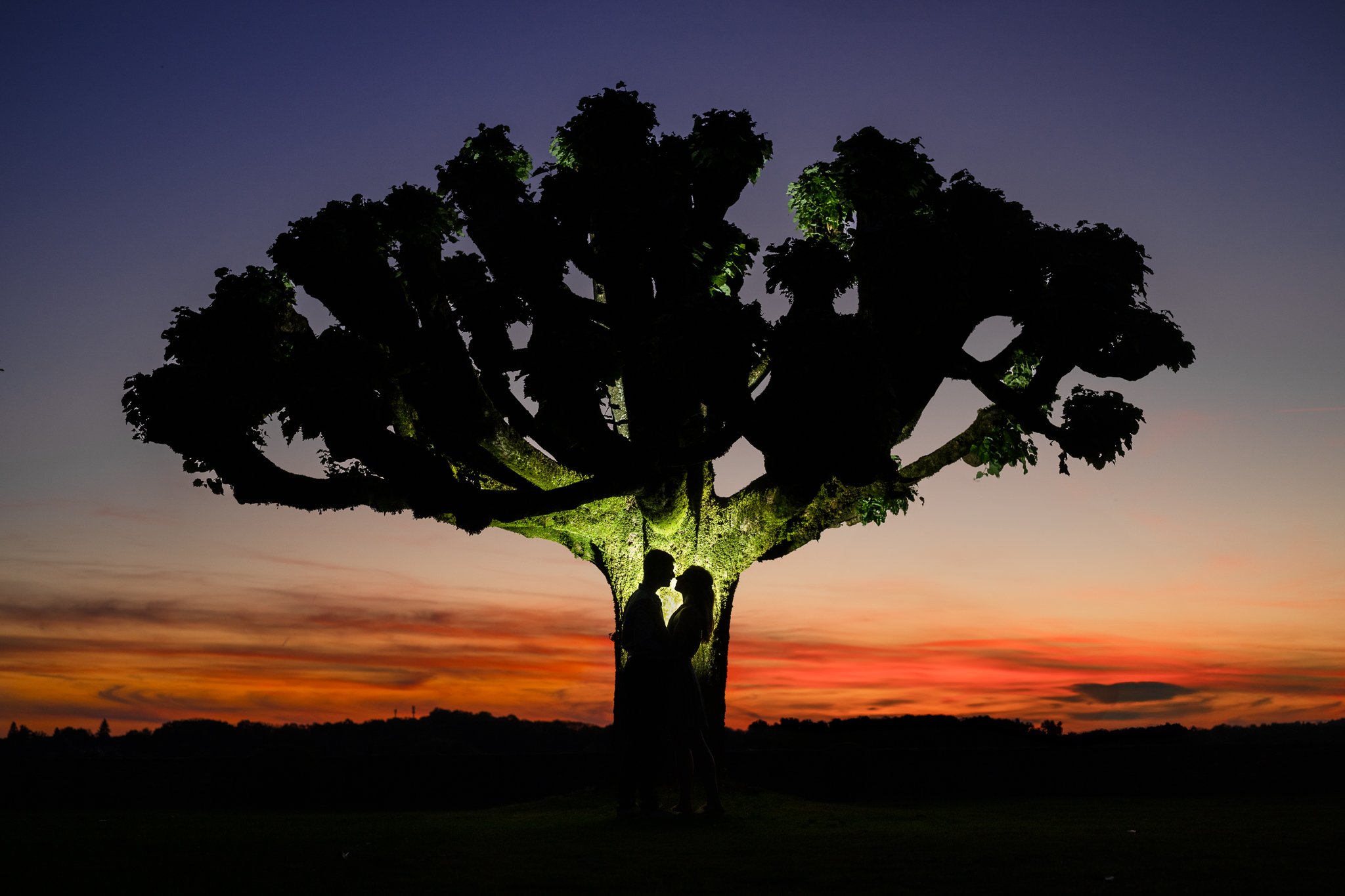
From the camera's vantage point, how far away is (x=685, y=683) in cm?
995

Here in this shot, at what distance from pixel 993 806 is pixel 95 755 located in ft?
40.8

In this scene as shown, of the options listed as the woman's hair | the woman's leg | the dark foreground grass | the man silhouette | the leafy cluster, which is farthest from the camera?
the leafy cluster

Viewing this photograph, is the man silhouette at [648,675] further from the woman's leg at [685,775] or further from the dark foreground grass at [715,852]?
the dark foreground grass at [715,852]

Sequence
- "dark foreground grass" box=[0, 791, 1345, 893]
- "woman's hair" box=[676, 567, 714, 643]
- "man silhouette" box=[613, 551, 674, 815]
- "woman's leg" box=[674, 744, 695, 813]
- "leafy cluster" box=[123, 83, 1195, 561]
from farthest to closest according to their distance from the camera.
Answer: "leafy cluster" box=[123, 83, 1195, 561]
"woman's hair" box=[676, 567, 714, 643]
"man silhouette" box=[613, 551, 674, 815]
"woman's leg" box=[674, 744, 695, 813]
"dark foreground grass" box=[0, 791, 1345, 893]

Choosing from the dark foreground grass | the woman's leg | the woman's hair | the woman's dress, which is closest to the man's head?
the woman's hair

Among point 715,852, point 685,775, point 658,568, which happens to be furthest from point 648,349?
point 715,852

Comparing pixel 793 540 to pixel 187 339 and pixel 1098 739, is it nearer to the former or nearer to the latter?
pixel 1098 739

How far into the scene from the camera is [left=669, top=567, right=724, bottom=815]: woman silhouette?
9898 mm

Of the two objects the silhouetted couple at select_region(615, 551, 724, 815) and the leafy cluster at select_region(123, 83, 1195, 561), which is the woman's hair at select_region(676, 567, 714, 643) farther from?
the leafy cluster at select_region(123, 83, 1195, 561)

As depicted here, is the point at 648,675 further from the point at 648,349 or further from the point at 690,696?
the point at 648,349

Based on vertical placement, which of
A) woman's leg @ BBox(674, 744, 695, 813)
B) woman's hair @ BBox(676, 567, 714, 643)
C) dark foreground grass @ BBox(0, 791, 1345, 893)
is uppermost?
woman's hair @ BBox(676, 567, 714, 643)

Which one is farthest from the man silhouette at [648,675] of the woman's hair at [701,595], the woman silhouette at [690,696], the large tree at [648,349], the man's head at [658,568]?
the large tree at [648,349]

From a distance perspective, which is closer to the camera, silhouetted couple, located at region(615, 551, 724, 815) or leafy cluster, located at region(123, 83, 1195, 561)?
silhouetted couple, located at region(615, 551, 724, 815)

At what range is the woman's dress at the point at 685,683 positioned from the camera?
32.5 ft
